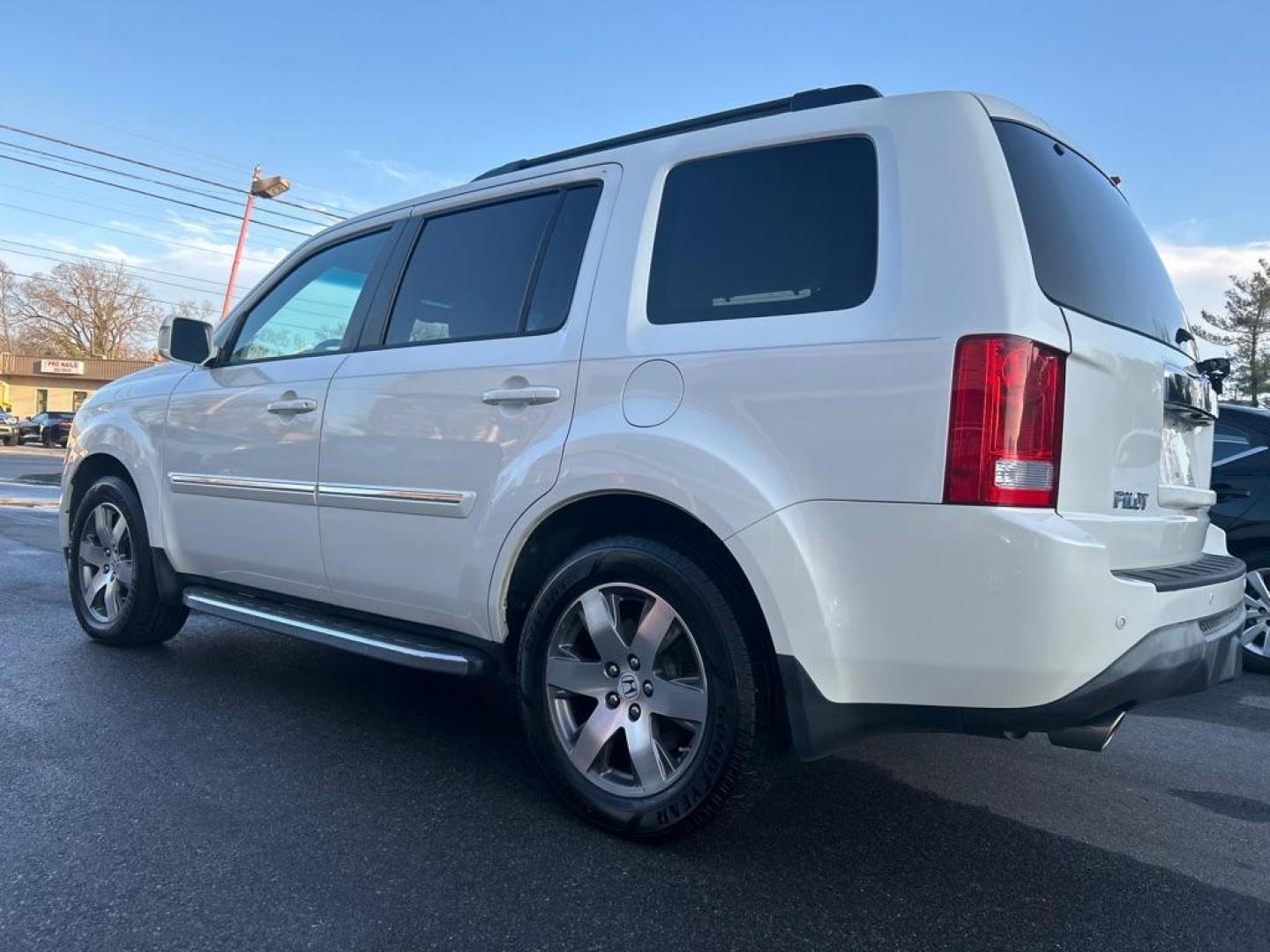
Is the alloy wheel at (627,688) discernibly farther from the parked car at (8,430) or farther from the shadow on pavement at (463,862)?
the parked car at (8,430)

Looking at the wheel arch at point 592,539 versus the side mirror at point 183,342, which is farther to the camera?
the side mirror at point 183,342

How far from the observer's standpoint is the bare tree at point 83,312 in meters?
62.1

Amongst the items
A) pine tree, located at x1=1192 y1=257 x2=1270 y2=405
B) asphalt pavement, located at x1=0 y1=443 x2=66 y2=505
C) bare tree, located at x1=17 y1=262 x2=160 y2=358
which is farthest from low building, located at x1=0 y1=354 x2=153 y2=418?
pine tree, located at x1=1192 y1=257 x2=1270 y2=405

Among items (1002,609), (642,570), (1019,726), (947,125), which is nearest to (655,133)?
(947,125)

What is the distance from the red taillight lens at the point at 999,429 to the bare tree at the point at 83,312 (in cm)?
7021

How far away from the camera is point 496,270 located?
329cm

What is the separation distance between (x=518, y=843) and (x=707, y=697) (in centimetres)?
68

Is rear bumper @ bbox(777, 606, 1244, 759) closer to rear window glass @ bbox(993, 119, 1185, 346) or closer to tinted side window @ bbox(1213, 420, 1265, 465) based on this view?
rear window glass @ bbox(993, 119, 1185, 346)

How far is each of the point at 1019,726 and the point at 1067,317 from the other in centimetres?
97

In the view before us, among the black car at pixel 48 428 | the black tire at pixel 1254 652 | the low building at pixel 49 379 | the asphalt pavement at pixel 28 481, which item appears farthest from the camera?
the low building at pixel 49 379

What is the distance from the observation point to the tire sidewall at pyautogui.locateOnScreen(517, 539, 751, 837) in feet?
7.94

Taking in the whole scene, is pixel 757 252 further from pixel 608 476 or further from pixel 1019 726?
pixel 1019 726

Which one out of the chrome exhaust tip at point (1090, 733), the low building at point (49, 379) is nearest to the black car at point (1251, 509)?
the chrome exhaust tip at point (1090, 733)

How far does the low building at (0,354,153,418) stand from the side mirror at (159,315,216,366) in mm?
58648
